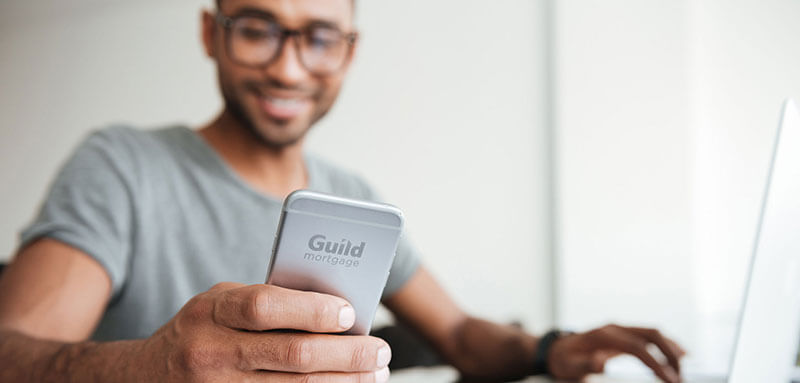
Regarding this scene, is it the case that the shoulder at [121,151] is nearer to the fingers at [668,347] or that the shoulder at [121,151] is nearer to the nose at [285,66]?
the nose at [285,66]

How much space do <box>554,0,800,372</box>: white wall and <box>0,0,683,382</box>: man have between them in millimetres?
915

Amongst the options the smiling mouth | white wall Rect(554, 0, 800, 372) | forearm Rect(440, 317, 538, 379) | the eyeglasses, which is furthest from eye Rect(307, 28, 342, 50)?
white wall Rect(554, 0, 800, 372)

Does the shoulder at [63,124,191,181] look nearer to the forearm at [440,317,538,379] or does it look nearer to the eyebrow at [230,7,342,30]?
the eyebrow at [230,7,342,30]

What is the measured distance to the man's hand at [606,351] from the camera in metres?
0.85

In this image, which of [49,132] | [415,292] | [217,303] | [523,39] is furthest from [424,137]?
[49,132]

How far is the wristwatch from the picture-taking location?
1.05 m

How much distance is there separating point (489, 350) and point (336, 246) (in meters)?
0.82

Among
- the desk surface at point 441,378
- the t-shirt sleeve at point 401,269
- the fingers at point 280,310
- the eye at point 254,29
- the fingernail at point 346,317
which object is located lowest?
the desk surface at point 441,378

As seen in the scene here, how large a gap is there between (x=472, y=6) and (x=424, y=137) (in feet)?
1.78

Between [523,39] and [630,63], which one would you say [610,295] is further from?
[523,39]

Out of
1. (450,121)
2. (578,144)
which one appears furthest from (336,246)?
(450,121)

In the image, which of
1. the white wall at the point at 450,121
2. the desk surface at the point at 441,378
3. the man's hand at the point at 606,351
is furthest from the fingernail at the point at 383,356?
the white wall at the point at 450,121

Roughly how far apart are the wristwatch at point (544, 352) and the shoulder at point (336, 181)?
19.1 inches

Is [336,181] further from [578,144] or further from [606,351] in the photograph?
[578,144]
